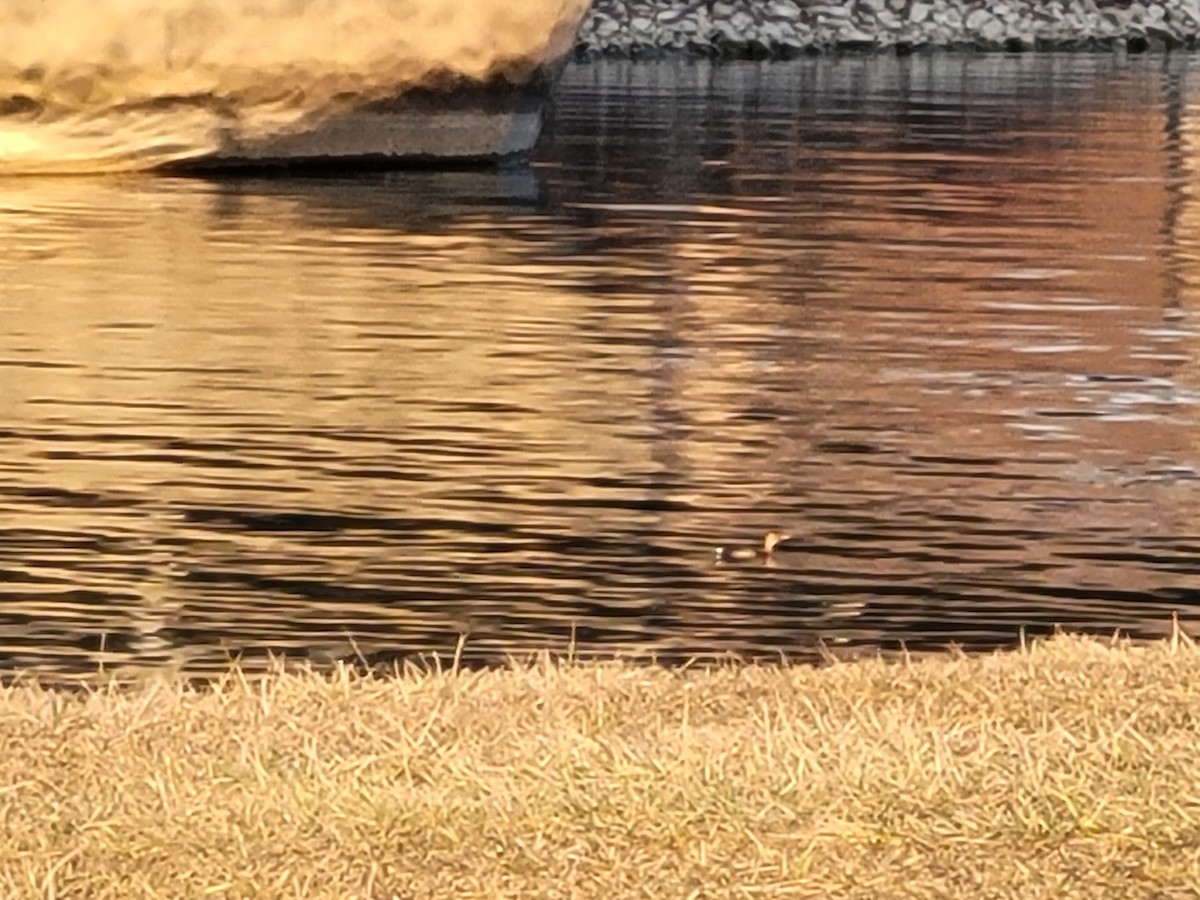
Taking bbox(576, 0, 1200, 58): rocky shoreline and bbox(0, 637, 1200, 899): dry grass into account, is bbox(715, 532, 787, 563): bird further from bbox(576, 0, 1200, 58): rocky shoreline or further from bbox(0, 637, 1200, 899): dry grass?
bbox(576, 0, 1200, 58): rocky shoreline

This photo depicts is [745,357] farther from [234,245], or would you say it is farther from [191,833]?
[191,833]

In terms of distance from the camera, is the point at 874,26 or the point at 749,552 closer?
the point at 749,552

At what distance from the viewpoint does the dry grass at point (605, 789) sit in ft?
16.4

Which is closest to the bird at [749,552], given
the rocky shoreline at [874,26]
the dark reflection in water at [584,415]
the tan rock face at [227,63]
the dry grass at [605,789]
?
the dark reflection in water at [584,415]

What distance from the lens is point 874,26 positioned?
134 ft

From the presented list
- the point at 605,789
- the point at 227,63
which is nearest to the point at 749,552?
the point at 605,789

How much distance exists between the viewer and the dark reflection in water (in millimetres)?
8430

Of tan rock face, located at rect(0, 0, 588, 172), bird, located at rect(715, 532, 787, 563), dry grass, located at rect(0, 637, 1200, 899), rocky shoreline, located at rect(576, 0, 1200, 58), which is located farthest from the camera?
rocky shoreline, located at rect(576, 0, 1200, 58)

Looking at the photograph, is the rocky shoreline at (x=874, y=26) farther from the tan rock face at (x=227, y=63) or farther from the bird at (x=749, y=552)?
the bird at (x=749, y=552)

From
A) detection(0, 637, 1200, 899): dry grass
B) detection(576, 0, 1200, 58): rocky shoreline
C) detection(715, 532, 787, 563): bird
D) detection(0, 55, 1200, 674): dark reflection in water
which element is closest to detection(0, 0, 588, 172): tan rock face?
detection(0, 55, 1200, 674): dark reflection in water

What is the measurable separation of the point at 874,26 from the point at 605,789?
118ft

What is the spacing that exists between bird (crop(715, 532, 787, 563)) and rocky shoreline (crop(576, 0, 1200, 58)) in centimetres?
2880

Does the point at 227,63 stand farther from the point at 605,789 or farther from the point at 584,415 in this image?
the point at 605,789

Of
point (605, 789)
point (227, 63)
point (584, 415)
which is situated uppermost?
point (605, 789)
